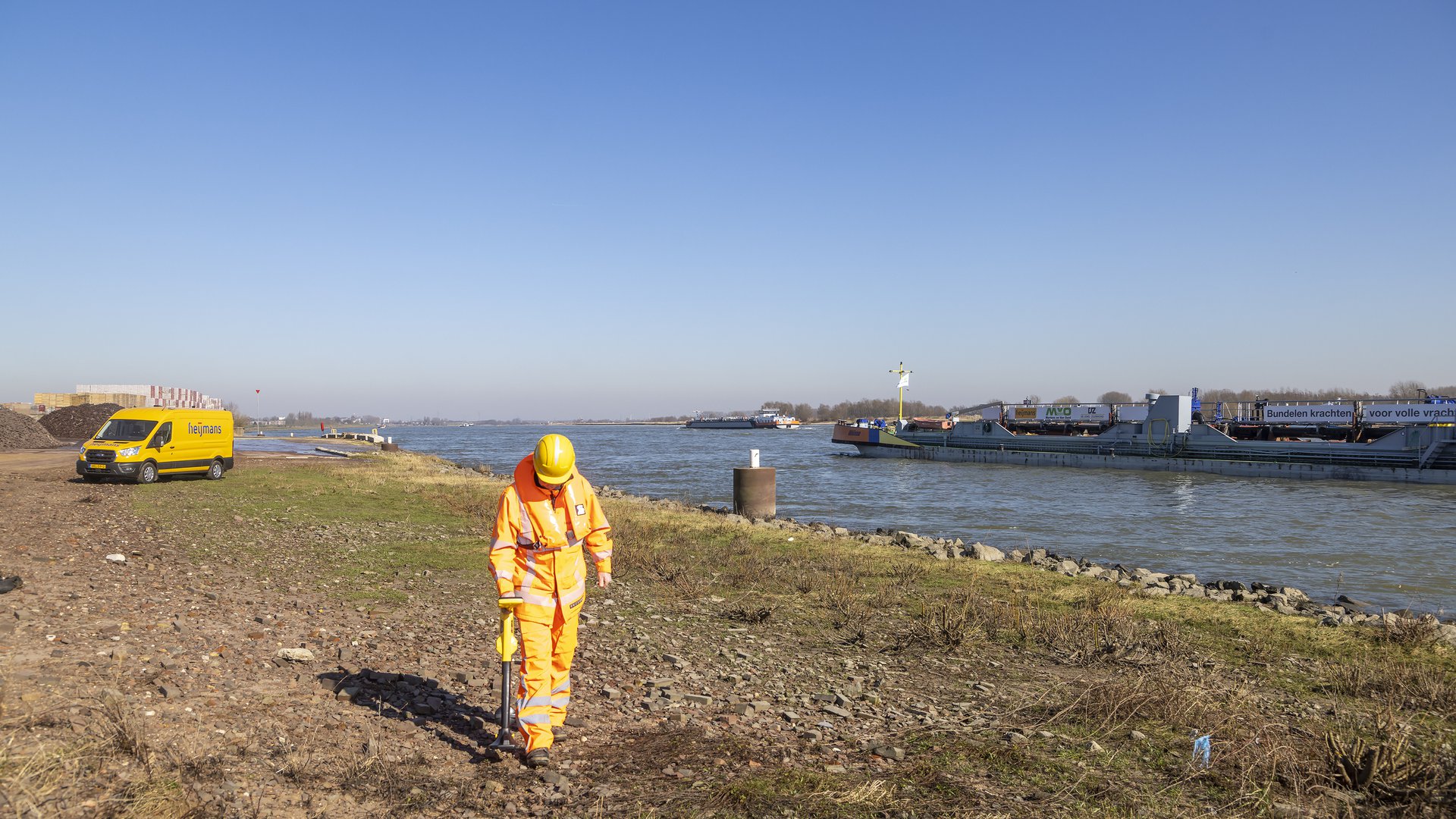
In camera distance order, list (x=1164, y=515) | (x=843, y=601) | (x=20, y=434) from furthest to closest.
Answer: (x=20, y=434), (x=1164, y=515), (x=843, y=601)

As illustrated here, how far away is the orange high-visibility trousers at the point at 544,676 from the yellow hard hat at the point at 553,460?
2.57 feet

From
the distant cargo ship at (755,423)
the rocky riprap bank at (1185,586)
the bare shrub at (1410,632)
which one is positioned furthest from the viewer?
the distant cargo ship at (755,423)

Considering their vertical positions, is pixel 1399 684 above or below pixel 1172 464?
above

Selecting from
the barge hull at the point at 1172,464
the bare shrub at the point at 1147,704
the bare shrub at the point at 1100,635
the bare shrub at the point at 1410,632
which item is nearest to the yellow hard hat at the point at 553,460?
the bare shrub at the point at 1147,704

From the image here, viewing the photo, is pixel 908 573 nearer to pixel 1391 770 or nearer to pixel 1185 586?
pixel 1185 586

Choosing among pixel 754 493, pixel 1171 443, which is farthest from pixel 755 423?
pixel 754 493

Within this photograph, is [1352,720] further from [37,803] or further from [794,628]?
[37,803]

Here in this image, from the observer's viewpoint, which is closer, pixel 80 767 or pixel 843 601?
pixel 80 767

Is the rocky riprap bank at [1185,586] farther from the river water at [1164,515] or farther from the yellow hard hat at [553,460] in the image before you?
the yellow hard hat at [553,460]

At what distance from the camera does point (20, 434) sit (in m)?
44.2

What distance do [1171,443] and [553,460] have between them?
50.3m

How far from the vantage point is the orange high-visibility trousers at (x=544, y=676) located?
4680mm

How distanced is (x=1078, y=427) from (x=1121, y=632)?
1964 inches

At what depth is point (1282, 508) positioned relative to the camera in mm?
27938
